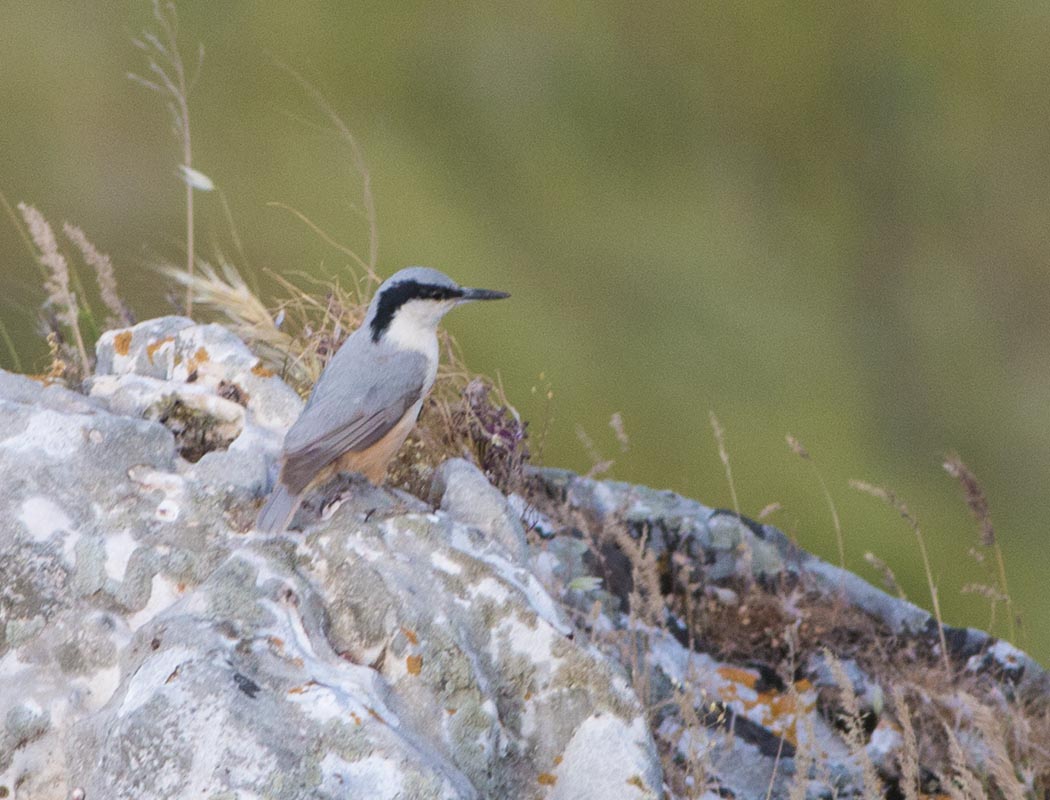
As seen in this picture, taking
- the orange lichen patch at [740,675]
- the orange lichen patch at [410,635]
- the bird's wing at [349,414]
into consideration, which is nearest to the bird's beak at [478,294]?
Result: the bird's wing at [349,414]

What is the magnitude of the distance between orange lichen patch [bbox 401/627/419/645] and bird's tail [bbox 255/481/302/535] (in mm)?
381

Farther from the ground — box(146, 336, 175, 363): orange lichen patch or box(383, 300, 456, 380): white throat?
box(383, 300, 456, 380): white throat

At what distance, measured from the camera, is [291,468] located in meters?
3.00

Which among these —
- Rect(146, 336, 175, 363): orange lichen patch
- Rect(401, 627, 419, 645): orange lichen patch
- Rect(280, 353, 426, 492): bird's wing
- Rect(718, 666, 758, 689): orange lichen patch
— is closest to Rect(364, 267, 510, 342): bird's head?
Rect(280, 353, 426, 492): bird's wing

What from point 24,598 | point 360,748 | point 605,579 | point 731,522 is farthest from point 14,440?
point 731,522

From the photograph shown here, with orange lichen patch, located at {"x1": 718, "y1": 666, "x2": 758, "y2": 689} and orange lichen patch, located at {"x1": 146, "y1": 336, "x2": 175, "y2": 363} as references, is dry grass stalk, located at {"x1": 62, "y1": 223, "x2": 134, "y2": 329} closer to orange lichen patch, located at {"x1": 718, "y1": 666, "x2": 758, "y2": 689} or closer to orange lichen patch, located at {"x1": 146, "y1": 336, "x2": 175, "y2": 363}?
orange lichen patch, located at {"x1": 146, "y1": 336, "x2": 175, "y2": 363}

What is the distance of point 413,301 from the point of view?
3.63 m

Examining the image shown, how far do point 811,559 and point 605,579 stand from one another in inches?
37.4

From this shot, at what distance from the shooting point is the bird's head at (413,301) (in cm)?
359

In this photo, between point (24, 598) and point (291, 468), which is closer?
point (24, 598)

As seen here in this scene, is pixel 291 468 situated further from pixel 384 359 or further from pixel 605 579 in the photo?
pixel 605 579

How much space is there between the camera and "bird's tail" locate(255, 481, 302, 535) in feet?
9.65

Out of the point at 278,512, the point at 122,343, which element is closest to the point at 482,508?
the point at 278,512

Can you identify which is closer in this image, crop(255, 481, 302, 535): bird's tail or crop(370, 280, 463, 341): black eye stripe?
crop(255, 481, 302, 535): bird's tail
